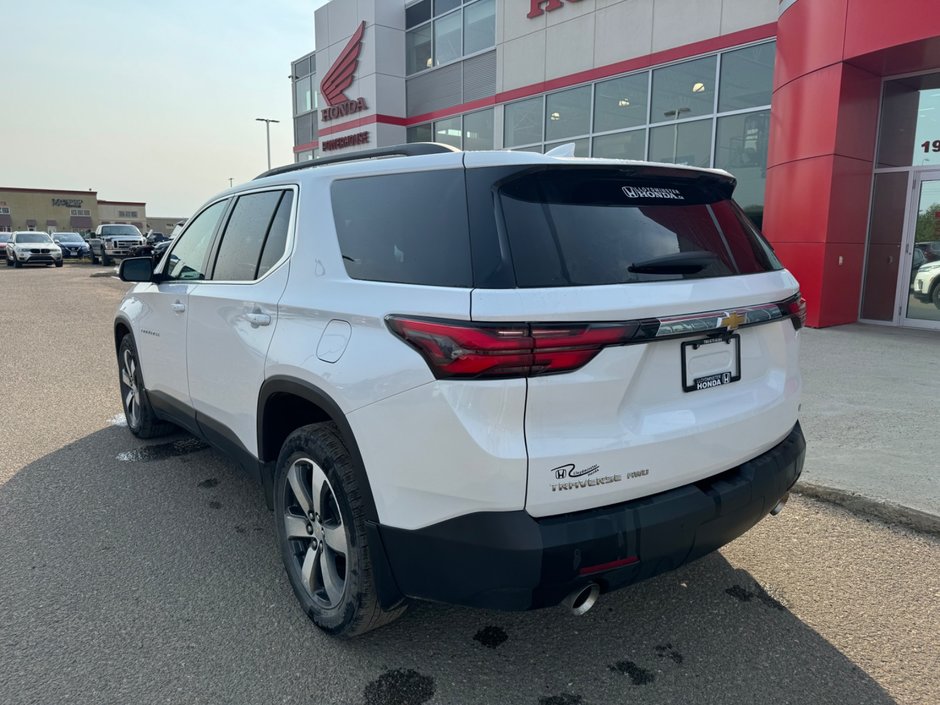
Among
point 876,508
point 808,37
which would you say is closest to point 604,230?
point 876,508

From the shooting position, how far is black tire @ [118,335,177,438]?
15.5 ft

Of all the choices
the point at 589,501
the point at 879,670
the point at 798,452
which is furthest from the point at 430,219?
the point at 879,670

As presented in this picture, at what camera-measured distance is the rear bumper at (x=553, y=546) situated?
1.94 m

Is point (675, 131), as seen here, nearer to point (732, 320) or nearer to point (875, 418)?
point (875, 418)

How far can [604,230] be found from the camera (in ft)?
7.04

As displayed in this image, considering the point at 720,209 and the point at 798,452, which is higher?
the point at 720,209

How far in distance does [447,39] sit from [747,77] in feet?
32.5

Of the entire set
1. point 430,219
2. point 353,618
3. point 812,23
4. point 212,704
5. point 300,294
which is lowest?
point 212,704

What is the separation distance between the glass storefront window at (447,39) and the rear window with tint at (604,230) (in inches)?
699

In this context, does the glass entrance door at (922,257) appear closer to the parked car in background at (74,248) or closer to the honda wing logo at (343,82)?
the honda wing logo at (343,82)

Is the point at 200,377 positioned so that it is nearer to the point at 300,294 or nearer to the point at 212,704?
the point at 300,294

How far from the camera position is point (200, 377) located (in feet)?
11.7

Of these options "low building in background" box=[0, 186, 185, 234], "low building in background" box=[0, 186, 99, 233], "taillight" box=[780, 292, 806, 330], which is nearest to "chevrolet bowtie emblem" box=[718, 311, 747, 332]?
"taillight" box=[780, 292, 806, 330]

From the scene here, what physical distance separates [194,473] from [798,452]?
3616 mm
